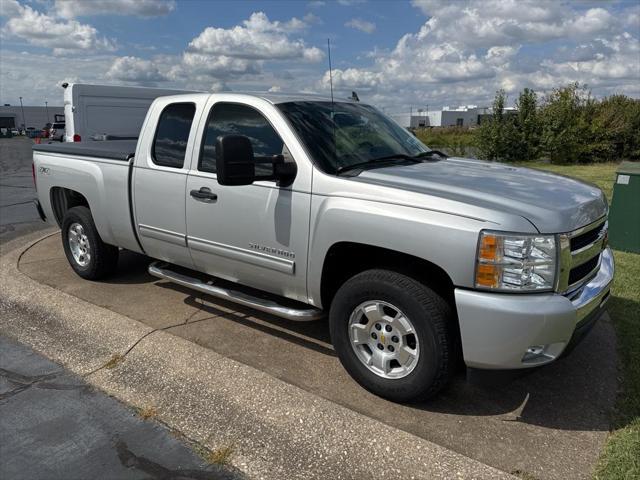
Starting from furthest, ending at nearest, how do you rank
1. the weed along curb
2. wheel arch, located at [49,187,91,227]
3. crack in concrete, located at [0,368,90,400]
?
wheel arch, located at [49,187,91,227], crack in concrete, located at [0,368,90,400], the weed along curb

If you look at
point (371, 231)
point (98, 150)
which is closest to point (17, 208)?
point (98, 150)

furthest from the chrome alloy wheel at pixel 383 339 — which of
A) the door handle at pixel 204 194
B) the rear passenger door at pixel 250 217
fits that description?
the door handle at pixel 204 194

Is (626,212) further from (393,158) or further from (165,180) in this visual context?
(165,180)

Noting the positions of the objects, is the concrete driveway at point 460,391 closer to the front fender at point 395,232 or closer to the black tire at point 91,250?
the black tire at point 91,250

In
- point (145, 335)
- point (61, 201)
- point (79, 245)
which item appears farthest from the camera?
point (61, 201)

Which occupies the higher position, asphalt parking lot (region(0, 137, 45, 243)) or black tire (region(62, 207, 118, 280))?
black tire (region(62, 207, 118, 280))

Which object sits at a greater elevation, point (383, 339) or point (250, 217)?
point (250, 217)

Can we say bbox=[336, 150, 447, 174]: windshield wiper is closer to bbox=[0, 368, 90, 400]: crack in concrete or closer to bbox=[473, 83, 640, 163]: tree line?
bbox=[0, 368, 90, 400]: crack in concrete

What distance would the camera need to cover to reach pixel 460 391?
11.8 ft

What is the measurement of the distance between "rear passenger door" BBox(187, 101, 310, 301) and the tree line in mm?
19732

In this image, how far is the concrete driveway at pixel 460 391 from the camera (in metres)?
2.96

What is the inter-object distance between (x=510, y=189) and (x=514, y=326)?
92cm

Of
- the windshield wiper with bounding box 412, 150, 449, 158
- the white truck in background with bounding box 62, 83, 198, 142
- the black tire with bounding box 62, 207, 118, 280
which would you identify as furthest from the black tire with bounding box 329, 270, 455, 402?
the white truck in background with bounding box 62, 83, 198, 142

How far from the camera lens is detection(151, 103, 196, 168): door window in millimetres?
4469
